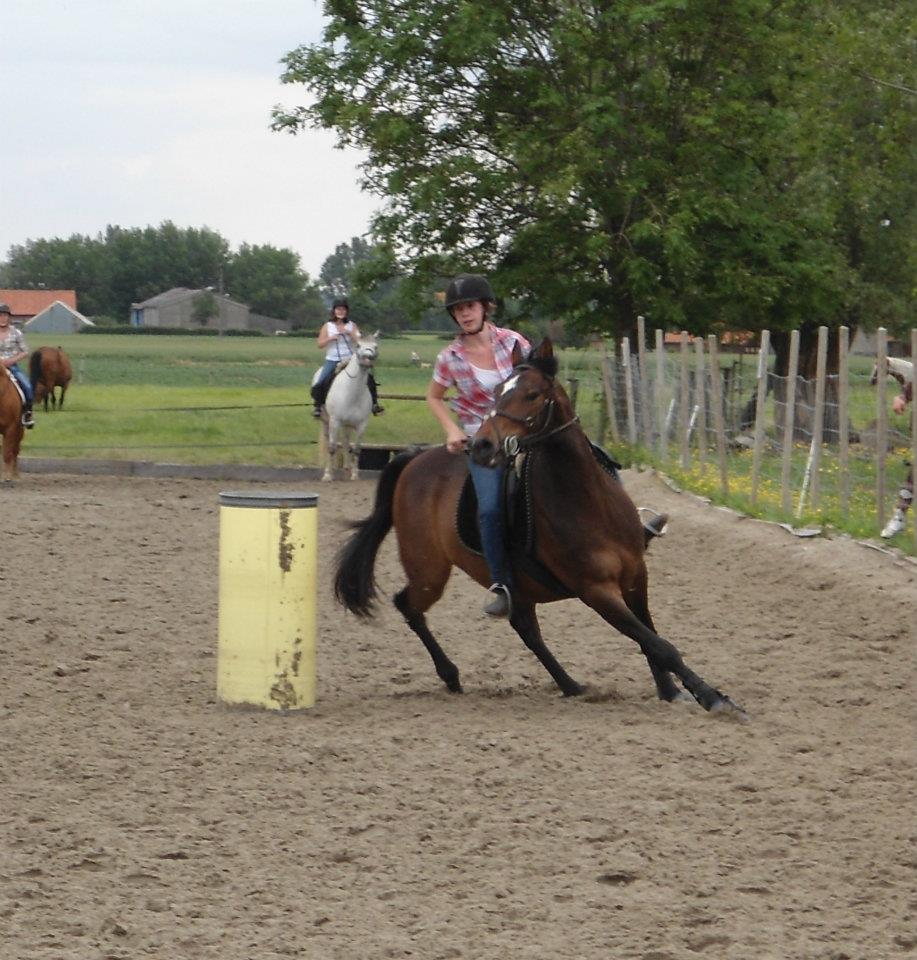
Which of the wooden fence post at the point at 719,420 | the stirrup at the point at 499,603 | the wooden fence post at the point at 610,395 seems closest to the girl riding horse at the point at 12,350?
the wooden fence post at the point at 719,420

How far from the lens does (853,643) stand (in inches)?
388

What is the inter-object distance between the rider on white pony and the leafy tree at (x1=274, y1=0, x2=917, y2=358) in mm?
4913

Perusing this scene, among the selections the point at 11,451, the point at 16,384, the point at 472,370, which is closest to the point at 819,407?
the point at 472,370

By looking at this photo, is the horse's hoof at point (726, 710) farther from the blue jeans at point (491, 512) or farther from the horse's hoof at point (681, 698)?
the blue jeans at point (491, 512)

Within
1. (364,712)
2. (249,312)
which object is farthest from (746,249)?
(249,312)

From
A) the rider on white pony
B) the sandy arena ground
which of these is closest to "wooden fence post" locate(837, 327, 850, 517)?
the sandy arena ground

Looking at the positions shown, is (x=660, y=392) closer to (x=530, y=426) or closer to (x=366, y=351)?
(x=366, y=351)

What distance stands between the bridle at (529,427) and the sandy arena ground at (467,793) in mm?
1235

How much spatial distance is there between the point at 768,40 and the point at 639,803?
23.6 m

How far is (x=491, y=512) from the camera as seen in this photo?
8.20 metres

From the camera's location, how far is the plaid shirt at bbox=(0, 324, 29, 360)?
808 inches

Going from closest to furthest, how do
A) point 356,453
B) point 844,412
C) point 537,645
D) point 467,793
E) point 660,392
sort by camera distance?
point 467,793 → point 537,645 → point 844,412 → point 660,392 → point 356,453

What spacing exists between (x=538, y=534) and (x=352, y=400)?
14.5 meters

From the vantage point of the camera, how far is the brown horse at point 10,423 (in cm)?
2028
